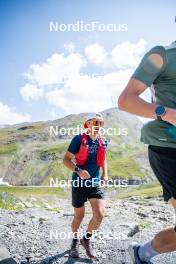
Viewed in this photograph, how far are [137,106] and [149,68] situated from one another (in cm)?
34

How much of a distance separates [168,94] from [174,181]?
31.6 inches

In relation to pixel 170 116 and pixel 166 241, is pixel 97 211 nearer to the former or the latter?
pixel 166 241

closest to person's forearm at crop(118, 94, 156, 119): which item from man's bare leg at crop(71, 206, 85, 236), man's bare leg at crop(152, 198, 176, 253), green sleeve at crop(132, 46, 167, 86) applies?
green sleeve at crop(132, 46, 167, 86)

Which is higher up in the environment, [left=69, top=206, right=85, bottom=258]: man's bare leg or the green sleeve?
A: the green sleeve

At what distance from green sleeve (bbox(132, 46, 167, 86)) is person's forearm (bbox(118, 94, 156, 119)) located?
161mm

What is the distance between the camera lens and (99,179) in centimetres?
Answer: 834

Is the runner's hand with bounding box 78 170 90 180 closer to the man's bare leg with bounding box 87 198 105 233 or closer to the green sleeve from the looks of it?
the man's bare leg with bounding box 87 198 105 233

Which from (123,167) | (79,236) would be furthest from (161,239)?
(123,167)

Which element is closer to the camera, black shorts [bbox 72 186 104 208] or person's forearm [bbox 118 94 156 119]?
person's forearm [bbox 118 94 156 119]

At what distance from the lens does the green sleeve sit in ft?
12.1

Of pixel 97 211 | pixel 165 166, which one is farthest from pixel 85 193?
pixel 165 166

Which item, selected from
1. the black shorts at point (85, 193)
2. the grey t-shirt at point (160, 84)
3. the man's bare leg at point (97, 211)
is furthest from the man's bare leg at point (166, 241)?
the black shorts at point (85, 193)

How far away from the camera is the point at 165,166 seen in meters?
4.21

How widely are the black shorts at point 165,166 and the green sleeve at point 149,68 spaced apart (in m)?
0.73
